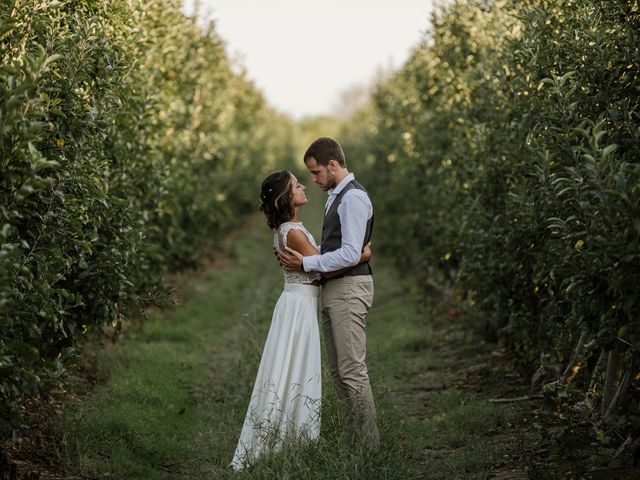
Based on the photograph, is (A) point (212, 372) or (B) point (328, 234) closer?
(B) point (328, 234)

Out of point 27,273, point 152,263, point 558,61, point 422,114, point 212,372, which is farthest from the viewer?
point 422,114

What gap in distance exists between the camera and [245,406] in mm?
7832

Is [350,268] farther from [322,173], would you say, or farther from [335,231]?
[322,173]

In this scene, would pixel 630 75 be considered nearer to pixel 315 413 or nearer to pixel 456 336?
pixel 315 413

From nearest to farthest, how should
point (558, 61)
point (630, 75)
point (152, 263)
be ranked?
point (630, 75), point (558, 61), point (152, 263)

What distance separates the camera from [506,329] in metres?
8.75

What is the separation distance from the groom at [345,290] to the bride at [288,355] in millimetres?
114

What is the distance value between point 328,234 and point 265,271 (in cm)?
1328

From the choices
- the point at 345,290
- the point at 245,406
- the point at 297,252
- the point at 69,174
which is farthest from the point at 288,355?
the point at 245,406

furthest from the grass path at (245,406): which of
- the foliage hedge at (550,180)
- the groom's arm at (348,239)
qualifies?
the groom's arm at (348,239)

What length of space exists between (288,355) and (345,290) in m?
0.61

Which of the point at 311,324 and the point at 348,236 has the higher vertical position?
the point at 348,236

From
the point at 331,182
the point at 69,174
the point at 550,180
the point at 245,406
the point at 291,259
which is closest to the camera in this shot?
the point at 69,174

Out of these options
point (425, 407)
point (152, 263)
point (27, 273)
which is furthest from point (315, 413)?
point (152, 263)
